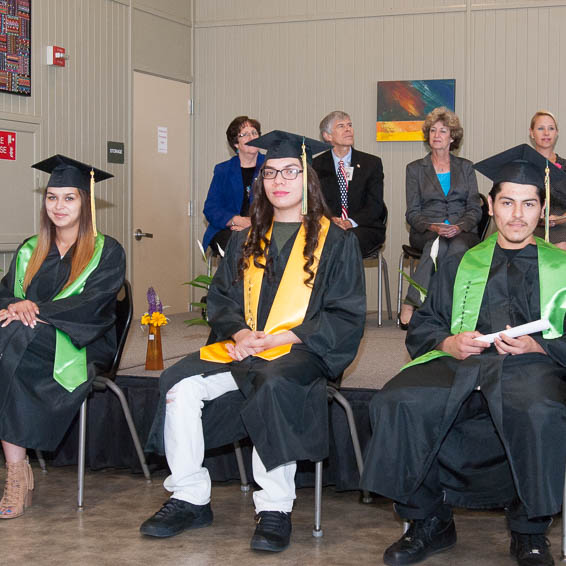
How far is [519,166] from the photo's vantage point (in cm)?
316

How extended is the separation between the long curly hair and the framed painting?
9.30 ft

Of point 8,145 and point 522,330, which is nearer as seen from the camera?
point 522,330

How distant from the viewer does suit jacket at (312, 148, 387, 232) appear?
593 centimetres

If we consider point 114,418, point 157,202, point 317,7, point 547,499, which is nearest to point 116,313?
point 114,418

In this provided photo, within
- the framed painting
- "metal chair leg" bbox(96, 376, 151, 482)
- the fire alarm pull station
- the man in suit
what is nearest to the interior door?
the fire alarm pull station

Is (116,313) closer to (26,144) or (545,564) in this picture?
(545,564)

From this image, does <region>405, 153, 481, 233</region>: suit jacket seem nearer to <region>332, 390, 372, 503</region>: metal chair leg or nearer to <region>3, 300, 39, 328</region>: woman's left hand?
<region>332, 390, 372, 503</region>: metal chair leg

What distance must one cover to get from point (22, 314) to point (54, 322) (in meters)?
0.12

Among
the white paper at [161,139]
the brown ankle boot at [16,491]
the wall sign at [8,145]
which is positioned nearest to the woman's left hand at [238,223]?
the wall sign at [8,145]

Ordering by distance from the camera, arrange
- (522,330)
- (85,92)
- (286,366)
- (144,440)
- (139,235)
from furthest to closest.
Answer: (139,235) → (85,92) → (144,440) → (286,366) → (522,330)

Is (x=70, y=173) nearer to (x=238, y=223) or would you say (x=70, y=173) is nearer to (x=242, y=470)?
(x=242, y=470)

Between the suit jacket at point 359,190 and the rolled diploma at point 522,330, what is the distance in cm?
296

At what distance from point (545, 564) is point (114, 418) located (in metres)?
1.99

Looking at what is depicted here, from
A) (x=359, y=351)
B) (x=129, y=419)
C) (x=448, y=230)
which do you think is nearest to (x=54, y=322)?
(x=129, y=419)
